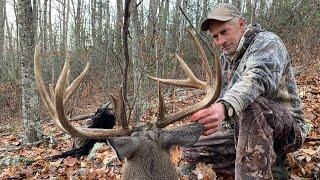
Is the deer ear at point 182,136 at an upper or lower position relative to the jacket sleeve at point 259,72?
lower

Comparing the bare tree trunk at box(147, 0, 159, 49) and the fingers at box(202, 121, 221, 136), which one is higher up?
the bare tree trunk at box(147, 0, 159, 49)

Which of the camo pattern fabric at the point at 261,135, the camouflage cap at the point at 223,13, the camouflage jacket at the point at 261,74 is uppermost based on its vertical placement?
the camouflage cap at the point at 223,13

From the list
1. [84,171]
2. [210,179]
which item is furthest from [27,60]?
[210,179]

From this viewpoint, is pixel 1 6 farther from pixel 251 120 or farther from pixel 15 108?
pixel 251 120

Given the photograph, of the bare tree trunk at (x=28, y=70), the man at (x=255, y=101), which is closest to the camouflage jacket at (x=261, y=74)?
the man at (x=255, y=101)

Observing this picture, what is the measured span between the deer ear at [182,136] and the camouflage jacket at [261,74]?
32 centimetres

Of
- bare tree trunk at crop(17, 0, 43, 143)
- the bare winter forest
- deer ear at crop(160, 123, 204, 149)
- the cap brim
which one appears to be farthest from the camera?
bare tree trunk at crop(17, 0, 43, 143)

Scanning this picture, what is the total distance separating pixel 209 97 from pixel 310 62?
30.7 feet

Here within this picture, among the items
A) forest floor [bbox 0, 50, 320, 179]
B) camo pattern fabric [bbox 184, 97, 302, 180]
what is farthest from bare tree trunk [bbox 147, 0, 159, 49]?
camo pattern fabric [bbox 184, 97, 302, 180]

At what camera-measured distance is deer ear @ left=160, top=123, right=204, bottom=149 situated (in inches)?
138

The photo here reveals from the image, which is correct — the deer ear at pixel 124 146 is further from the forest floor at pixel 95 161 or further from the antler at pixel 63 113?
the forest floor at pixel 95 161

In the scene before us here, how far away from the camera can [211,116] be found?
3.32m

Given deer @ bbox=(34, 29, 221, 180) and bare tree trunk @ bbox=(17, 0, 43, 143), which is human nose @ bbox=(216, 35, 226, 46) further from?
bare tree trunk @ bbox=(17, 0, 43, 143)

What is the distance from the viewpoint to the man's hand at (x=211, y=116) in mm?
3309
